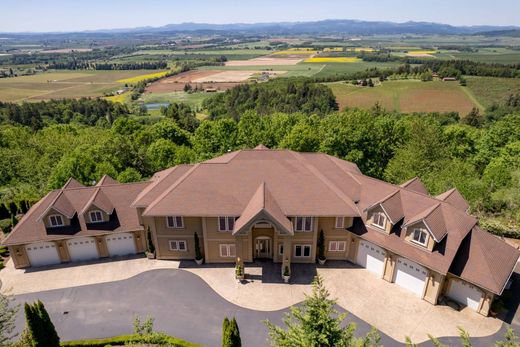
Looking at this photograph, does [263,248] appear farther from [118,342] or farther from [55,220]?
[55,220]

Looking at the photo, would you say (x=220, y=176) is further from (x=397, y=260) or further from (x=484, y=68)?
(x=484, y=68)

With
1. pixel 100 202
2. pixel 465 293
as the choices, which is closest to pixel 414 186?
pixel 465 293

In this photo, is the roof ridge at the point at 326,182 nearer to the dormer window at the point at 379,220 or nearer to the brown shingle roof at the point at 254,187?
the brown shingle roof at the point at 254,187

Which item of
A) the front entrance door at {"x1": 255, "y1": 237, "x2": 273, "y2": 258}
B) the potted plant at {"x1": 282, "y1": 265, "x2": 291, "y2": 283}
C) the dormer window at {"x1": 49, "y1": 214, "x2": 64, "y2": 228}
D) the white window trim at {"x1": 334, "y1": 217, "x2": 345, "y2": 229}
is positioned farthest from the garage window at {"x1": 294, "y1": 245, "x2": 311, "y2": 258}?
the dormer window at {"x1": 49, "y1": 214, "x2": 64, "y2": 228}

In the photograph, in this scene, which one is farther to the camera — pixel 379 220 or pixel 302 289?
pixel 379 220

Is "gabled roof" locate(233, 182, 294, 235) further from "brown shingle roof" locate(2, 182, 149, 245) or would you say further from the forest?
the forest

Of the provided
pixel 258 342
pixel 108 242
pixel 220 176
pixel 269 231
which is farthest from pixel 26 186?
pixel 258 342
